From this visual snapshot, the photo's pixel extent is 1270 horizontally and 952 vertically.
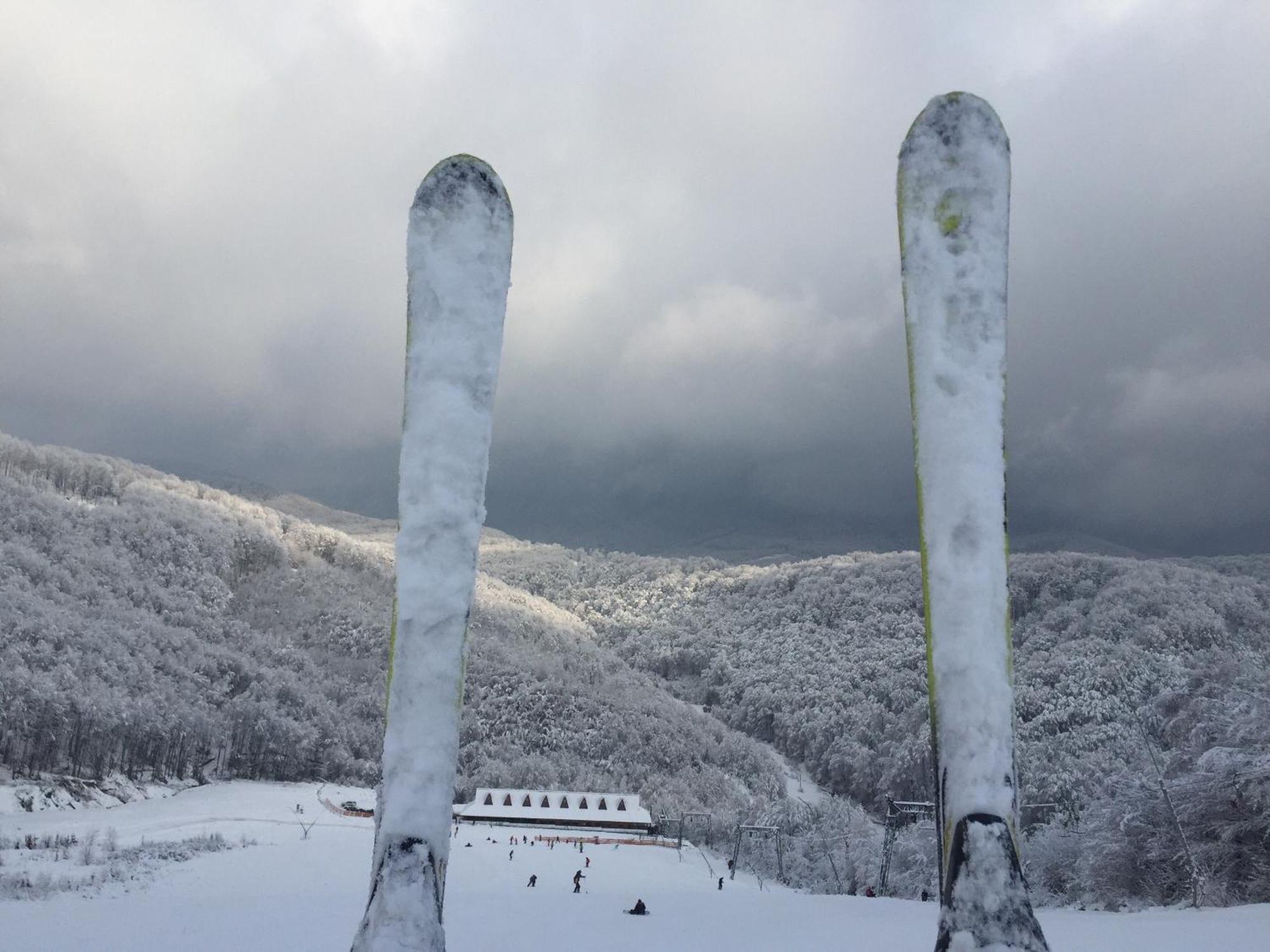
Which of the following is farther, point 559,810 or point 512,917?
point 559,810

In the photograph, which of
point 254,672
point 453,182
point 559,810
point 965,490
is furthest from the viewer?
point 254,672

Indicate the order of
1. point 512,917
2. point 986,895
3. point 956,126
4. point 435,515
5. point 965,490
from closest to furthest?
1. point 986,895
2. point 965,490
3. point 956,126
4. point 435,515
5. point 512,917

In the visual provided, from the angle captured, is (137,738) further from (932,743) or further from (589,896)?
(932,743)

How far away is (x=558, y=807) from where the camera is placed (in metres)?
68.4

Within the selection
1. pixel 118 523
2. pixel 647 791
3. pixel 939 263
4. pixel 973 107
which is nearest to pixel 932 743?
pixel 939 263

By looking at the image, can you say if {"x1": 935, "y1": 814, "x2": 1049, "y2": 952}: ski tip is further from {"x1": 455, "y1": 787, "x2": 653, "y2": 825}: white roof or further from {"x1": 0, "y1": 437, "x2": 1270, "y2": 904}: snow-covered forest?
{"x1": 455, "y1": 787, "x2": 653, "y2": 825}: white roof

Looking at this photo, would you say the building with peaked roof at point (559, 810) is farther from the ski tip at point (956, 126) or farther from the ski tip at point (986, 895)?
the ski tip at point (956, 126)

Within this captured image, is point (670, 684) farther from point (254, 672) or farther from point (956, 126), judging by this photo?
point (956, 126)

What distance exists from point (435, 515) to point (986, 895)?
15.6 ft

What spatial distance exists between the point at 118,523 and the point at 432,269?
487 ft

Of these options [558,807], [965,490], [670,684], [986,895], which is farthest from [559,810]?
[670,684]

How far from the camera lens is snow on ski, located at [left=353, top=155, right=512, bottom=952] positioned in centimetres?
652

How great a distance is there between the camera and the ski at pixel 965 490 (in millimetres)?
5930

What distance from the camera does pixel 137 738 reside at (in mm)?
71938
